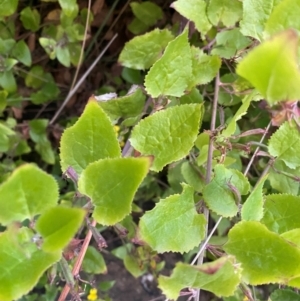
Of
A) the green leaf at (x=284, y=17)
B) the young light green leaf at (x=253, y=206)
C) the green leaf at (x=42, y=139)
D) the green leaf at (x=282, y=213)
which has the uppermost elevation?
the green leaf at (x=284, y=17)

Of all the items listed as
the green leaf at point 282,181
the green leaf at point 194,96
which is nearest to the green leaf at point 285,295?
the green leaf at point 282,181

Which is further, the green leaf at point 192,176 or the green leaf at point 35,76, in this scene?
the green leaf at point 35,76

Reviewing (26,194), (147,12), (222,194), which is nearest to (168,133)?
(222,194)

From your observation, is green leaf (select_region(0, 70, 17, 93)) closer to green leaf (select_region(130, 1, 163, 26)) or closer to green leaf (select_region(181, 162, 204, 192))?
green leaf (select_region(130, 1, 163, 26))

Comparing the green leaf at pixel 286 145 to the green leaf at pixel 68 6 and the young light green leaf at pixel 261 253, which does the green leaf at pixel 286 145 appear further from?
the green leaf at pixel 68 6

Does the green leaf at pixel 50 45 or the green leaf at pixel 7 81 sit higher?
the green leaf at pixel 50 45

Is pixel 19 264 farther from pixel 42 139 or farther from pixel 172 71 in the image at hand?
pixel 42 139

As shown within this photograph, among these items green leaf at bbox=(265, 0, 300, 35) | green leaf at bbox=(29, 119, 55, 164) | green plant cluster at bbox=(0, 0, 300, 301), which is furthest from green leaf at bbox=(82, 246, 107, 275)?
green leaf at bbox=(265, 0, 300, 35)
